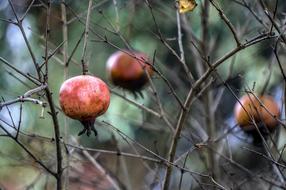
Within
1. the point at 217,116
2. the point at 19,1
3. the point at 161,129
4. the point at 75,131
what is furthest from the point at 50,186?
the point at 19,1

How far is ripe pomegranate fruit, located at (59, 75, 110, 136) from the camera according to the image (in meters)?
2.09

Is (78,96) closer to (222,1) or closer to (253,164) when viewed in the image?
(222,1)

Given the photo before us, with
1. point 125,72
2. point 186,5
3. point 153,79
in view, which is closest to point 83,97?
point 186,5

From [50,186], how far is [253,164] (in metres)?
1.61

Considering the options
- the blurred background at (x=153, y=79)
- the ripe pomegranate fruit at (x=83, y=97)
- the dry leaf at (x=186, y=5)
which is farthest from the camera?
the blurred background at (x=153, y=79)

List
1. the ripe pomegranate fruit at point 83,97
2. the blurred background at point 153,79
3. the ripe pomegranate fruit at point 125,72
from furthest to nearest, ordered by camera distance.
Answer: the blurred background at point 153,79 → the ripe pomegranate fruit at point 125,72 → the ripe pomegranate fruit at point 83,97

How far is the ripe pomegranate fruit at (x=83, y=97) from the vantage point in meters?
2.09

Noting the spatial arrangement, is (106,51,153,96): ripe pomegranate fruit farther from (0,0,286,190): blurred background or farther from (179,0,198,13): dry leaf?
(179,0,198,13): dry leaf

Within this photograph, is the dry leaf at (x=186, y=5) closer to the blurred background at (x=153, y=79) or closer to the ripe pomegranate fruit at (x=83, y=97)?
the ripe pomegranate fruit at (x=83, y=97)

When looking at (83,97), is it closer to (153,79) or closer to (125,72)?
(125,72)

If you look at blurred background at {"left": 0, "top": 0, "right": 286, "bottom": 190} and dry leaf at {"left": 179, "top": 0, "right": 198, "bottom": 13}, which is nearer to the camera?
dry leaf at {"left": 179, "top": 0, "right": 198, "bottom": 13}

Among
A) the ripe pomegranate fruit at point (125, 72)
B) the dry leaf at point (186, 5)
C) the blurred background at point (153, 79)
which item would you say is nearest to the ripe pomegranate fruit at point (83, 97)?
the dry leaf at point (186, 5)

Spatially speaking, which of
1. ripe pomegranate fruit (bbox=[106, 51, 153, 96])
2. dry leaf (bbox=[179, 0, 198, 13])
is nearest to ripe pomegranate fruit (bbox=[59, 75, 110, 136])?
dry leaf (bbox=[179, 0, 198, 13])

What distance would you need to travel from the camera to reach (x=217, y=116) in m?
3.99
